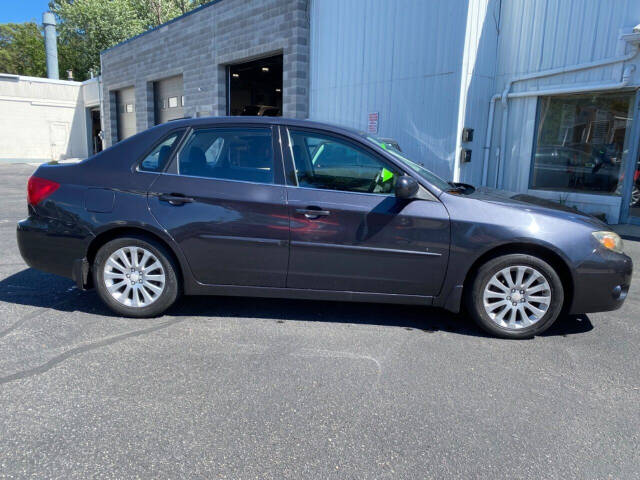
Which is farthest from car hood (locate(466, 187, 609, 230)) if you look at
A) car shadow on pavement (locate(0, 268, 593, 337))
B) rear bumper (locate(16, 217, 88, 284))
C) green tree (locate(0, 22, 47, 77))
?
green tree (locate(0, 22, 47, 77))

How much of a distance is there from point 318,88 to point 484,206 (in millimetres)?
10874

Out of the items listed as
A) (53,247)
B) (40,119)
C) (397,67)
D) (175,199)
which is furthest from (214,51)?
(40,119)

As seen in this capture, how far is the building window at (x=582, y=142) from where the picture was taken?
936 centimetres

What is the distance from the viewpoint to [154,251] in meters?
4.10

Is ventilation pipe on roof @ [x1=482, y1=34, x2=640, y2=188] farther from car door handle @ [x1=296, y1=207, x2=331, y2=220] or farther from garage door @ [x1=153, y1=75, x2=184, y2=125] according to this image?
garage door @ [x1=153, y1=75, x2=184, y2=125]

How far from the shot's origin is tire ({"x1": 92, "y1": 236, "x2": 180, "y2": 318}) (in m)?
4.11

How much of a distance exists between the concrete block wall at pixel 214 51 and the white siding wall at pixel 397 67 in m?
0.60

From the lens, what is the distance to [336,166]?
4.08m

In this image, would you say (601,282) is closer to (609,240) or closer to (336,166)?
(609,240)

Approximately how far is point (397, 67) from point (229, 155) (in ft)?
27.4

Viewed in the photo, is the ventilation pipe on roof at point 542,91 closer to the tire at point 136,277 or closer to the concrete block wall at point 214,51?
the concrete block wall at point 214,51

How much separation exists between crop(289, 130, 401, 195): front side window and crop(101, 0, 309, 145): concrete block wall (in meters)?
10.6

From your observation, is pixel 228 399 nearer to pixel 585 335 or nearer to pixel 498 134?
pixel 585 335

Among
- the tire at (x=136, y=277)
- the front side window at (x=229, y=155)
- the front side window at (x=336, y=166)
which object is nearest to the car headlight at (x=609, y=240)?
the front side window at (x=336, y=166)
